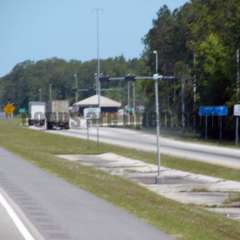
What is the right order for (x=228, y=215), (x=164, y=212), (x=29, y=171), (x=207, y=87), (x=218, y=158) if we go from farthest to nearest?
(x=207, y=87)
(x=218, y=158)
(x=29, y=171)
(x=228, y=215)
(x=164, y=212)

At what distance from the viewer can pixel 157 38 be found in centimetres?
11231

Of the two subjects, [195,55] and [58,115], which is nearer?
[195,55]

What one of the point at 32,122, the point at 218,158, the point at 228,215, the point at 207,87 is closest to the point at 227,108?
Result: the point at 207,87

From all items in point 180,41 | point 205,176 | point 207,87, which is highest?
point 180,41

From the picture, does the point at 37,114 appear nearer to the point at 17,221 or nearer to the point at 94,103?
the point at 94,103

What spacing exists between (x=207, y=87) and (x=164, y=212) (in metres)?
61.3

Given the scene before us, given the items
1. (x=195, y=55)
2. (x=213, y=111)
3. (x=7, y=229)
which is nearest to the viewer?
(x=7, y=229)

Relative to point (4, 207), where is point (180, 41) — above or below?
above

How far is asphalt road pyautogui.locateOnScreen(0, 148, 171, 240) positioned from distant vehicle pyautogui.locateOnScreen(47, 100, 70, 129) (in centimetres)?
8236

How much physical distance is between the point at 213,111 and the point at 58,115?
40365mm

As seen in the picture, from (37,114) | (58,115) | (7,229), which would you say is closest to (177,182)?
(7,229)

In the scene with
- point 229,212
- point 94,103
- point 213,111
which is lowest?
point 229,212

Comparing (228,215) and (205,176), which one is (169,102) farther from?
(228,215)

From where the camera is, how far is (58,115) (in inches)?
4385
